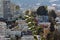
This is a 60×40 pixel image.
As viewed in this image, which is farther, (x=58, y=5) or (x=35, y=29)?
(x=58, y=5)

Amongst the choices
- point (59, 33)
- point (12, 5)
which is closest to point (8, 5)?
point (12, 5)

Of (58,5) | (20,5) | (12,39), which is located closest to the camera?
(12,39)

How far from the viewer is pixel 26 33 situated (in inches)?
Result: 347

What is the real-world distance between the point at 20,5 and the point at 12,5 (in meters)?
1.44

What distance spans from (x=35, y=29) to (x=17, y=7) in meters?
7.54

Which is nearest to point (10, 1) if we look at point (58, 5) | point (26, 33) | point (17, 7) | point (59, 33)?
point (17, 7)

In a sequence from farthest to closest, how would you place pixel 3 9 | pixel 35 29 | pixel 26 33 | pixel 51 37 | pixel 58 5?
pixel 58 5
pixel 3 9
pixel 26 33
pixel 35 29
pixel 51 37

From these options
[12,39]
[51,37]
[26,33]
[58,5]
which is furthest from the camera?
[58,5]

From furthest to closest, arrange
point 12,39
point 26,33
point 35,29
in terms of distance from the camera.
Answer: point 26,33
point 35,29
point 12,39

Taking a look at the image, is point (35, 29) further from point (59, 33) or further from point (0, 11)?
point (0, 11)

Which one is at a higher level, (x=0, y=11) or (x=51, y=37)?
(x=51, y=37)

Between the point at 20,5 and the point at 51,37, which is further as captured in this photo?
the point at 20,5

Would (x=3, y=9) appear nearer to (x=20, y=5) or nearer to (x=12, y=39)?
(x=20, y=5)

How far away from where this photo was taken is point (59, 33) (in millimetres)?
6109
